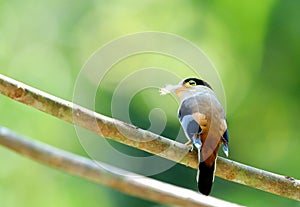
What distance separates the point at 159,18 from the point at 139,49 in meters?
1.08

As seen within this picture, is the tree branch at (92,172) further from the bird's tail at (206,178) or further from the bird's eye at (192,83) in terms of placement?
the bird's eye at (192,83)

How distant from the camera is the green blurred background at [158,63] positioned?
5648mm

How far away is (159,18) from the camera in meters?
6.84

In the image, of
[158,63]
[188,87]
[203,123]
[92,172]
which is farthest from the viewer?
[158,63]

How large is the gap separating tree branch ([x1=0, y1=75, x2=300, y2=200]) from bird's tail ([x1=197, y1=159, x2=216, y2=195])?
70 millimetres

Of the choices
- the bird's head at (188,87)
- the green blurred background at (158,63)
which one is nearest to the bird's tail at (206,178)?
the bird's head at (188,87)

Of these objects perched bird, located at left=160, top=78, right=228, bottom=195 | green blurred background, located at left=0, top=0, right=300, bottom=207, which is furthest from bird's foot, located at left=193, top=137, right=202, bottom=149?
green blurred background, located at left=0, top=0, right=300, bottom=207

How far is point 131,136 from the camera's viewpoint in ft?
5.85

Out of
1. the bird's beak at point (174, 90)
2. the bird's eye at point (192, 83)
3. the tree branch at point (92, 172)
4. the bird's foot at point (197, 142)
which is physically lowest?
the bird's beak at point (174, 90)

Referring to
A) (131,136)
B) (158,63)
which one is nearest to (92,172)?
(131,136)

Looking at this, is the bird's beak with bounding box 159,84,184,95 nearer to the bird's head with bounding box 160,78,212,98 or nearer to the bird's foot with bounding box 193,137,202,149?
the bird's head with bounding box 160,78,212,98

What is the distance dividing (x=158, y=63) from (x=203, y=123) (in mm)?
3832

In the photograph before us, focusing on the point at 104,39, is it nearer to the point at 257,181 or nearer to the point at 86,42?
the point at 86,42

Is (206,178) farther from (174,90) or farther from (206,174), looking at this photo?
(174,90)
